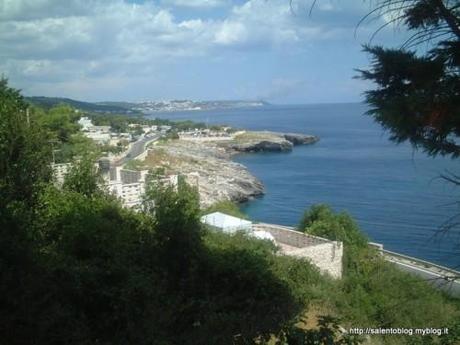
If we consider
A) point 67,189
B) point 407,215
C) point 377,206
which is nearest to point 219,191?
point 377,206

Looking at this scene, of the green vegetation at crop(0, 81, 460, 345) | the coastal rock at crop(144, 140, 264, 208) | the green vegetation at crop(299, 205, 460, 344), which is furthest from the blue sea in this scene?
the green vegetation at crop(0, 81, 460, 345)

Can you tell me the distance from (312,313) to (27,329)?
4.76 m

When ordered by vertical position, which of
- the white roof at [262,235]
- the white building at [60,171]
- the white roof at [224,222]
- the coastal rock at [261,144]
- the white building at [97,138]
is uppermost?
the white building at [60,171]

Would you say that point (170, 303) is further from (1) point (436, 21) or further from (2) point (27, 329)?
(1) point (436, 21)

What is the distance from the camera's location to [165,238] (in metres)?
5.94

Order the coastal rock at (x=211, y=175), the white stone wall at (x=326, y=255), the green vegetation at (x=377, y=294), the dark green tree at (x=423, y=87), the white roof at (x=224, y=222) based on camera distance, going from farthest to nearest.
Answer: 1. the coastal rock at (x=211, y=175)
2. the white roof at (x=224, y=222)
3. the white stone wall at (x=326, y=255)
4. the green vegetation at (x=377, y=294)
5. the dark green tree at (x=423, y=87)

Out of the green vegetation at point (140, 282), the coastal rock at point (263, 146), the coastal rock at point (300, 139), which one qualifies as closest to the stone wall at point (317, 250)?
the green vegetation at point (140, 282)

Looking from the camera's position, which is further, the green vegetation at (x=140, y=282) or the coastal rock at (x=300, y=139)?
the coastal rock at (x=300, y=139)

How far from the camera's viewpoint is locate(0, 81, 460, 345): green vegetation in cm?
331

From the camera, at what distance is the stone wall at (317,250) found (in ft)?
37.7

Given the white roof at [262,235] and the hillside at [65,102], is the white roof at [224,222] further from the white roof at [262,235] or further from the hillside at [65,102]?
the hillside at [65,102]

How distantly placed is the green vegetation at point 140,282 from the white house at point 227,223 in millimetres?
2987

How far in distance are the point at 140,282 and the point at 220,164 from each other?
138 feet

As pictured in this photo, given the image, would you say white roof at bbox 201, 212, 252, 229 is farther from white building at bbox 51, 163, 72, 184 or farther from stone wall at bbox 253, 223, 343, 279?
white building at bbox 51, 163, 72, 184
